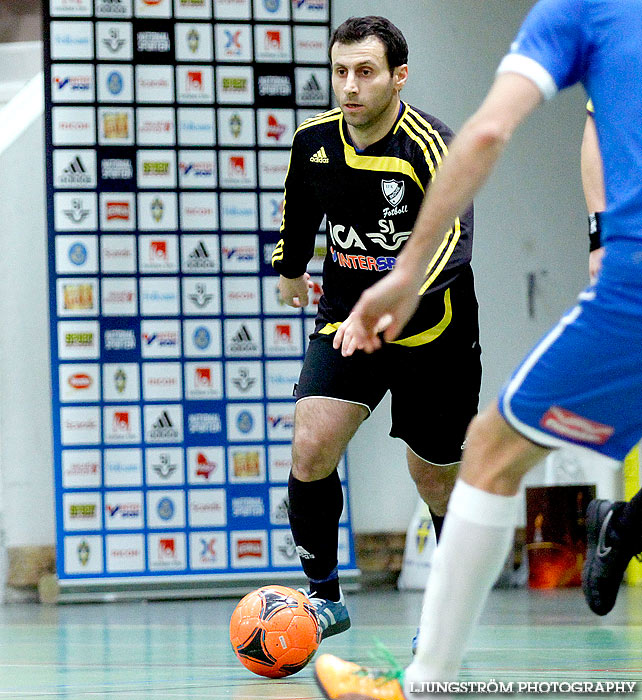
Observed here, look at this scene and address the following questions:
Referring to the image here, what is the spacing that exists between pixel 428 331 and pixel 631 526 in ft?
2.78

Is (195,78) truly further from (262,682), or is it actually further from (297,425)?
(262,682)

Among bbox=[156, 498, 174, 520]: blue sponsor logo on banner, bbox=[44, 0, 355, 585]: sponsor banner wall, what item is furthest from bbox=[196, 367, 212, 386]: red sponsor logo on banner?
bbox=[156, 498, 174, 520]: blue sponsor logo on banner

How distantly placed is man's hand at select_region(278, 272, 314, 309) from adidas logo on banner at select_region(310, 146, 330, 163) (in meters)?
0.44

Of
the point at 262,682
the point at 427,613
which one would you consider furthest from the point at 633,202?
the point at 262,682

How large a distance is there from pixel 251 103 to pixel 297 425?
150 inches

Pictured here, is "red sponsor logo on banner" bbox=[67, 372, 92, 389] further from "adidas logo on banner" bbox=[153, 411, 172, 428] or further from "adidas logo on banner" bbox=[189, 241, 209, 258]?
"adidas logo on banner" bbox=[189, 241, 209, 258]

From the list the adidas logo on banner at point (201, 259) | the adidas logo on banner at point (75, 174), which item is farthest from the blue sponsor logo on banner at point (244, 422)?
the adidas logo on banner at point (75, 174)

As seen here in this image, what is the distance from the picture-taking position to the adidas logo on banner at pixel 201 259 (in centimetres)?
692

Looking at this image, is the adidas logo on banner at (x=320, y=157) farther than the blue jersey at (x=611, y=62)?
Yes

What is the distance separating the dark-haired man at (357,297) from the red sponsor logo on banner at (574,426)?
1.61 m

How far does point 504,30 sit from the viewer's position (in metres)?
7.58

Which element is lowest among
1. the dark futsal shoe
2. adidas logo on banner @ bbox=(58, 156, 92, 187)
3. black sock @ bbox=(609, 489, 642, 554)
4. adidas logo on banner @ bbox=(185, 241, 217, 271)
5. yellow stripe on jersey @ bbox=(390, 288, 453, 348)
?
the dark futsal shoe

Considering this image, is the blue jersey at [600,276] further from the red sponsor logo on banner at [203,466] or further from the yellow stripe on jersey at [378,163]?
the red sponsor logo on banner at [203,466]

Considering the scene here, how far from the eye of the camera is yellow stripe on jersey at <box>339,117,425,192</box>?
3.63 m
